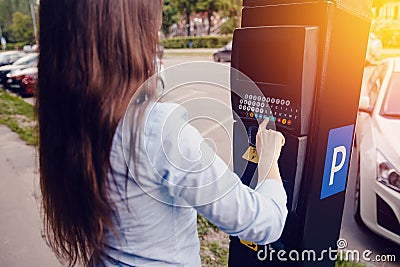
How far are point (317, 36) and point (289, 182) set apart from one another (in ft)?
1.74

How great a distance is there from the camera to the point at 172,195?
2.93 feet

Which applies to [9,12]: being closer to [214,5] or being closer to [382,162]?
[214,5]

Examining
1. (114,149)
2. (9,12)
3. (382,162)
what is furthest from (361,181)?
(9,12)

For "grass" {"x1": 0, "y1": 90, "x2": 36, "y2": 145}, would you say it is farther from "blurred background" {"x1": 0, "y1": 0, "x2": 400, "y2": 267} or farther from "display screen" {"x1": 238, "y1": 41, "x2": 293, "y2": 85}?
"display screen" {"x1": 238, "y1": 41, "x2": 293, "y2": 85}

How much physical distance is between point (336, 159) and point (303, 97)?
327mm

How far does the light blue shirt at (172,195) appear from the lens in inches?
32.9

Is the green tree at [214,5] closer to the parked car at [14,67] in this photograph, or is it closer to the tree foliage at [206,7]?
the tree foliage at [206,7]

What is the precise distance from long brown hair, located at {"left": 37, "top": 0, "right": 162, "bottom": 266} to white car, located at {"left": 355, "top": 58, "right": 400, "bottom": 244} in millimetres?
2015

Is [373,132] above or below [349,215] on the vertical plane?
above

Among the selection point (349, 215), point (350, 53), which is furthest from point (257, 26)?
point (349, 215)

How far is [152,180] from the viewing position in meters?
0.88

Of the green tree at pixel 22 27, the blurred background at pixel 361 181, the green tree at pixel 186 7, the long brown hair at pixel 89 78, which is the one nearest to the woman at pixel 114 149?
the long brown hair at pixel 89 78

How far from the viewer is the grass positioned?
19.2ft

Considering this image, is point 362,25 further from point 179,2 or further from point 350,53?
point 179,2
